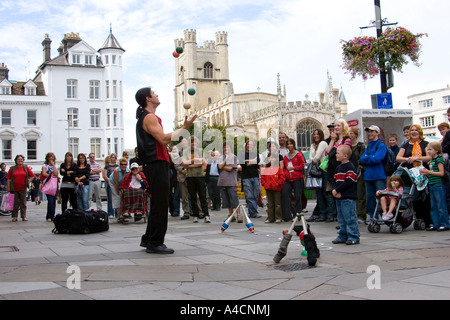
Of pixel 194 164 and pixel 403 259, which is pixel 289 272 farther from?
pixel 194 164

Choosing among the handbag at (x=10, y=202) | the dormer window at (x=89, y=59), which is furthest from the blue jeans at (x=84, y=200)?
the dormer window at (x=89, y=59)

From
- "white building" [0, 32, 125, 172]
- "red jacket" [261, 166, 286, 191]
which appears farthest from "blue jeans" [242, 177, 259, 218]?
"white building" [0, 32, 125, 172]

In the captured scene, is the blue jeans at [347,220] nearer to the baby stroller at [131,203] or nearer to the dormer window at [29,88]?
the baby stroller at [131,203]

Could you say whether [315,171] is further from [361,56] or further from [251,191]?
[361,56]

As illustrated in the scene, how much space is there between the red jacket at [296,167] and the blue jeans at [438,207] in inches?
115

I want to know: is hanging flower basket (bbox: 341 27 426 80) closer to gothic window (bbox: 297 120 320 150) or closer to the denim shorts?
the denim shorts

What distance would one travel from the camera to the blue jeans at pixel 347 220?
23.0 ft

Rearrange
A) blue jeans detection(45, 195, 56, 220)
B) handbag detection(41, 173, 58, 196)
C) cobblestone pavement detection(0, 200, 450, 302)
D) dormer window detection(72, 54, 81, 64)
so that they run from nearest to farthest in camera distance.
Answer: cobblestone pavement detection(0, 200, 450, 302) < handbag detection(41, 173, 58, 196) < blue jeans detection(45, 195, 56, 220) < dormer window detection(72, 54, 81, 64)

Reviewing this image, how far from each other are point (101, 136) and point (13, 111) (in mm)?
8360

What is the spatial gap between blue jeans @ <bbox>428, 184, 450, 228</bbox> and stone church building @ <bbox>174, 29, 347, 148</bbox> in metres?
68.6

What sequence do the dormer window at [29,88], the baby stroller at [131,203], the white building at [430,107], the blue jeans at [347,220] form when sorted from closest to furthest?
the blue jeans at [347,220]
the baby stroller at [131,203]
the dormer window at [29,88]
the white building at [430,107]

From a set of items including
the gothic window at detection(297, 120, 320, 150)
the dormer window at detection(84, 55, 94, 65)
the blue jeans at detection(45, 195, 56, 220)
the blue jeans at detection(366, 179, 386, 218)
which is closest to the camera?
the blue jeans at detection(366, 179, 386, 218)

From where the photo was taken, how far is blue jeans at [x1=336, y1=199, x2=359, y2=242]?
702 centimetres
